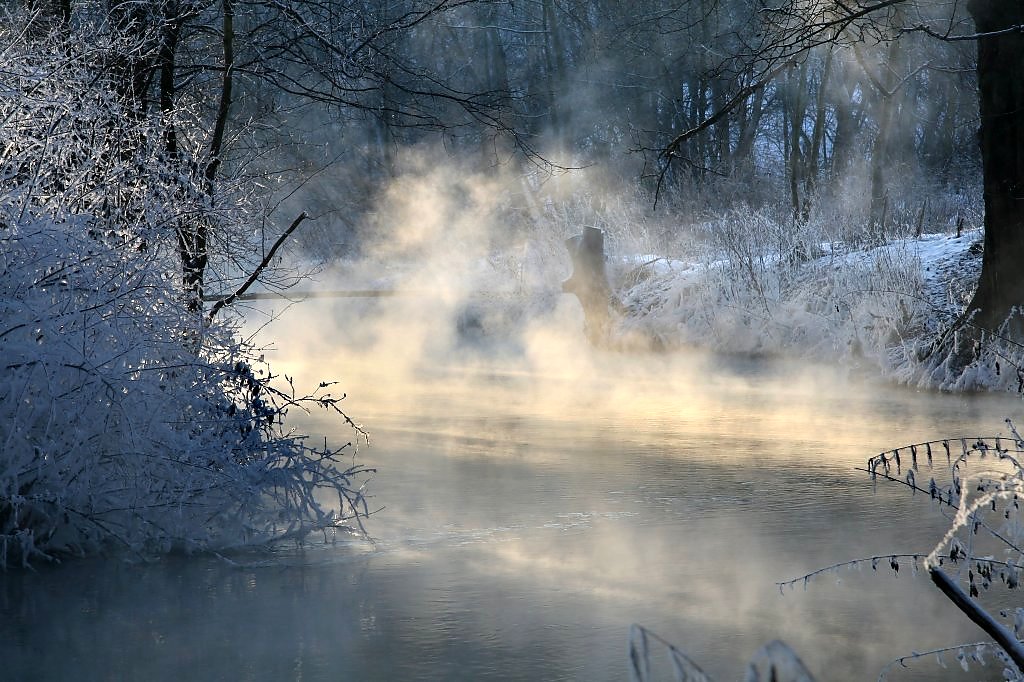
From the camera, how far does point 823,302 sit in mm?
14359

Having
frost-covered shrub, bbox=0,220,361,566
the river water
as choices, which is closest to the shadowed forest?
frost-covered shrub, bbox=0,220,361,566

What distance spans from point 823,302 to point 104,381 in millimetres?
10541

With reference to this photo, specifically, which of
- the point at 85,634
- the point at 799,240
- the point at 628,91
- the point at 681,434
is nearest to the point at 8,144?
the point at 85,634

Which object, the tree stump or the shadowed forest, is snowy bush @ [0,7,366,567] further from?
the tree stump

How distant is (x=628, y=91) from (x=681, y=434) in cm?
2514

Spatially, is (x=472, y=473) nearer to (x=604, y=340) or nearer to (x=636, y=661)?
(x=636, y=661)

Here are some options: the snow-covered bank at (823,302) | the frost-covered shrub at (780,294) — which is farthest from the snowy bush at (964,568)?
the frost-covered shrub at (780,294)

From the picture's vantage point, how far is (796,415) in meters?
10.5

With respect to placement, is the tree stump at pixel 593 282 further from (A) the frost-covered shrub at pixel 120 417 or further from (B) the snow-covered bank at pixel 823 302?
(A) the frost-covered shrub at pixel 120 417

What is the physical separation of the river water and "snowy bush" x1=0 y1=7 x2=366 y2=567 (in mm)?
259

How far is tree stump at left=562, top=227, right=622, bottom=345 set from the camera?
17250 millimetres

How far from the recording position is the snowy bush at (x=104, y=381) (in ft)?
17.5

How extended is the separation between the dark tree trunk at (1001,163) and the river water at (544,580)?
1.96 meters

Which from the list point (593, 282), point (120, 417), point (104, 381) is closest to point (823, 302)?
point (593, 282)
